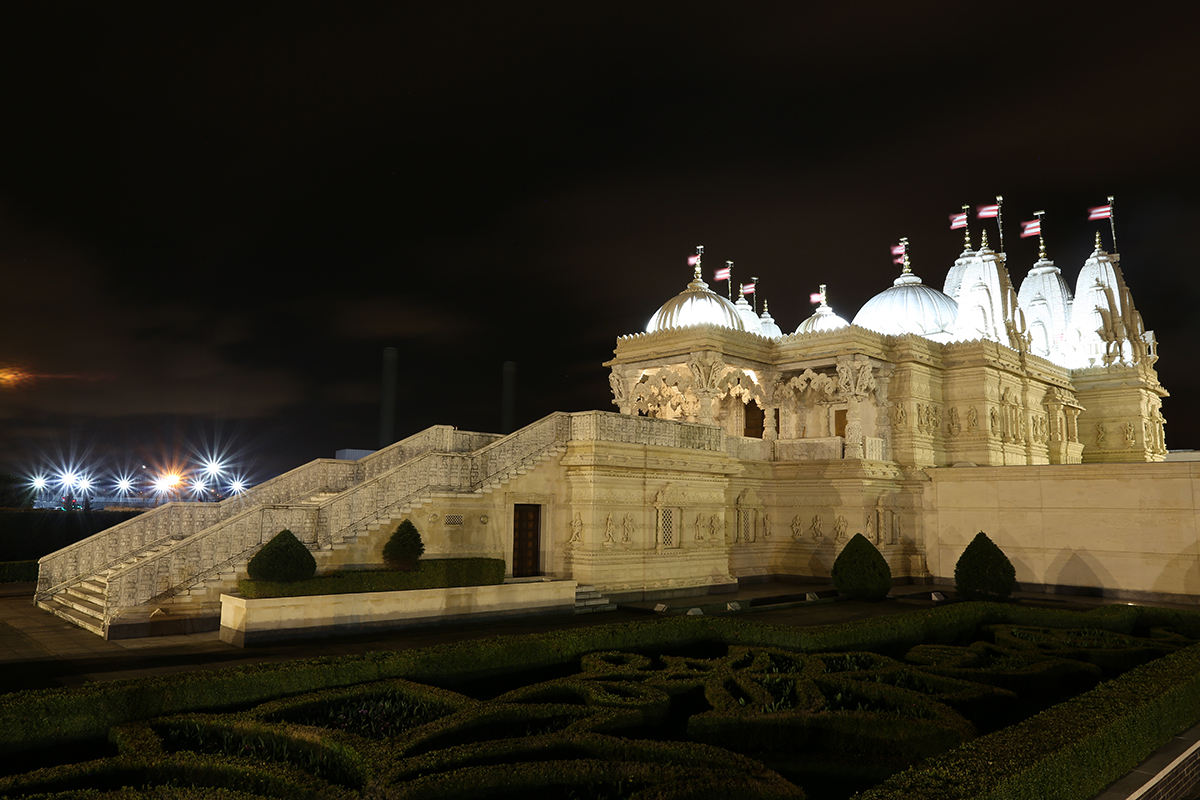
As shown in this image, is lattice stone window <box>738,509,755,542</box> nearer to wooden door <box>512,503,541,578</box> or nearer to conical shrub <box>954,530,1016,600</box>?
conical shrub <box>954,530,1016,600</box>

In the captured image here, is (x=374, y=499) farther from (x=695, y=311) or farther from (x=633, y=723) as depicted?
(x=695, y=311)

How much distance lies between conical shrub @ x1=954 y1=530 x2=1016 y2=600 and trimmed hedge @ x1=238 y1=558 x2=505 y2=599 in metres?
14.3

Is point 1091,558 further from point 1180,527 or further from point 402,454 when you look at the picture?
point 402,454

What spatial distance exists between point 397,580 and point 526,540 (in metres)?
5.38

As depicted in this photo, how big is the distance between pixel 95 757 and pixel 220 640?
755 centimetres

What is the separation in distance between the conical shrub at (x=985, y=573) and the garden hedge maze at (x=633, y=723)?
876 cm

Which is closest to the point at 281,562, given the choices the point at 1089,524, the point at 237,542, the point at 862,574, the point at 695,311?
the point at 237,542

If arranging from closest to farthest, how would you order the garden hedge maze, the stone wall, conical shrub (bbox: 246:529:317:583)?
the garden hedge maze → conical shrub (bbox: 246:529:317:583) → the stone wall

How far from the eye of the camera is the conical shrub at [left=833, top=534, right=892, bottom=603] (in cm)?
2552

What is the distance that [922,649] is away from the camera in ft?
52.9

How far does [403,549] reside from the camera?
65.3ft

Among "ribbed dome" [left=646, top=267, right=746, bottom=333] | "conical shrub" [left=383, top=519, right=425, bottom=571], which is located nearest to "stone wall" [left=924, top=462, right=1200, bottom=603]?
"ribbed dome" [left=646, top=267, right=746, bottom=333]

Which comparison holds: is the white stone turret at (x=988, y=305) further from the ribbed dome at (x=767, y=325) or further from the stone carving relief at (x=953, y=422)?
the ribbed dome at (x=767, y=325)

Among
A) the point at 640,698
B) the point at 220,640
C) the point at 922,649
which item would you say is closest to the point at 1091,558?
the point at 922,649
